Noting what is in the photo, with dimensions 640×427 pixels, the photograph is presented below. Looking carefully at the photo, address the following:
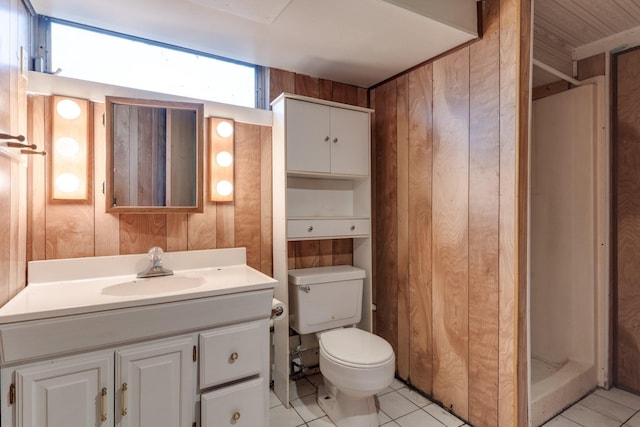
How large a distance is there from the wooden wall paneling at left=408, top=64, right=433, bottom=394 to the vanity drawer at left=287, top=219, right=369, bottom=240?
13.0 inches

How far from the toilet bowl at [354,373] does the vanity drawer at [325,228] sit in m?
0.60

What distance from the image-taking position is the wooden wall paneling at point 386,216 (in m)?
2.20

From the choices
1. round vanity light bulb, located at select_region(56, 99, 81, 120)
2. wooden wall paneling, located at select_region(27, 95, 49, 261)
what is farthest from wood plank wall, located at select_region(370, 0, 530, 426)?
wooden wall paneling, located at select_region(27, 95, 49, 261)

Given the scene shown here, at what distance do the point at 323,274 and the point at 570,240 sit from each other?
5.61 ft

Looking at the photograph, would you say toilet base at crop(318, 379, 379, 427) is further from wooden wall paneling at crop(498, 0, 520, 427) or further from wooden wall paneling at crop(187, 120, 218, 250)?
wooden wall paneling at crop(187, 120, 218, 250)

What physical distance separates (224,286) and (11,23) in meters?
1.28

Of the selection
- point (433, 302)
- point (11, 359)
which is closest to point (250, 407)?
point (11, 359)

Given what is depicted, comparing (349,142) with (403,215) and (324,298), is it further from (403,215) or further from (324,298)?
(324,298)

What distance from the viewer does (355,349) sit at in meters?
1.69

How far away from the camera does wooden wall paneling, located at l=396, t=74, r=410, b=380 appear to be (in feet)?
6.87

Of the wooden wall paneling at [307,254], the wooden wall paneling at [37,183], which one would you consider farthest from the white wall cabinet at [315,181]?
the wooden wall paneling at [37,183]

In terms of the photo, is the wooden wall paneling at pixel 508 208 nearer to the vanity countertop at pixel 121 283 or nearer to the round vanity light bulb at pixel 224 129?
the vanity countertop at pixel 121 283

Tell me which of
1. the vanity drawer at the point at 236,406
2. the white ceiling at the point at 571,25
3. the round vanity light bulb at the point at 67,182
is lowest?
the vanity drawer at the point at 236,406

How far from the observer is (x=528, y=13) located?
1.51m
